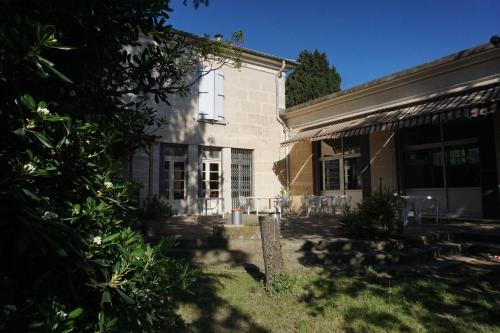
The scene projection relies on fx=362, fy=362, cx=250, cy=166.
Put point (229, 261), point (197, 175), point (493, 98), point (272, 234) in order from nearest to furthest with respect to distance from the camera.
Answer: point (272, 234)
point (229, 261)
point (493, 98)
point (197, 175)

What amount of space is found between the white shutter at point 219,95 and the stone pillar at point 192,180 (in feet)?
4.87

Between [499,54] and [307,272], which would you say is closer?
[307,272]

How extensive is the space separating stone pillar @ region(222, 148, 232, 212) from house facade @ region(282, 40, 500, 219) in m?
2.29

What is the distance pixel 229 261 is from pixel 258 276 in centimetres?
104

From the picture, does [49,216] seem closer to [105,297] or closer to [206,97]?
[105,297]

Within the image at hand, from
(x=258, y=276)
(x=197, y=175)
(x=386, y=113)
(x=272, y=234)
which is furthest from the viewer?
(x=197, y=175)

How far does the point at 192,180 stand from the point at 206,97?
2.99 metres

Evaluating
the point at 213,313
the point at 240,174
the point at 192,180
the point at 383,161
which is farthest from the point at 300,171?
the point at 213,313

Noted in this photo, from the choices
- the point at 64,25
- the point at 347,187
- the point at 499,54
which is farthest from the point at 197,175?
the point at 64,25

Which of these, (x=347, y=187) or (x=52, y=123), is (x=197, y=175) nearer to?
(x=347, y=187)

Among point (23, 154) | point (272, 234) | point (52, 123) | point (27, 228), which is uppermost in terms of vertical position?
point (52, 123)

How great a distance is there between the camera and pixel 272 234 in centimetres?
435

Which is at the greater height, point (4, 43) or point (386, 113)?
point (386, 113)

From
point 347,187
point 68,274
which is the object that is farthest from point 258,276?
point 347,187
